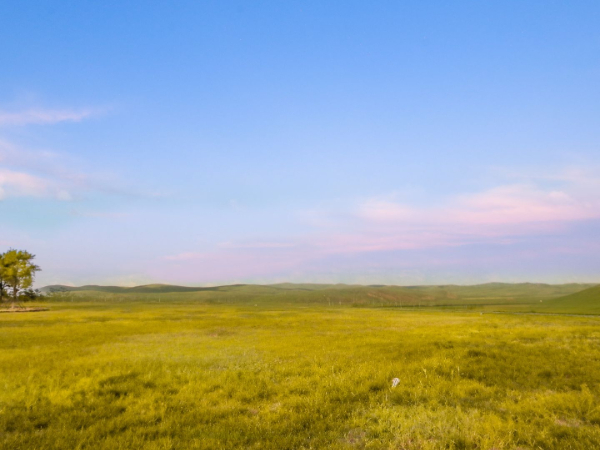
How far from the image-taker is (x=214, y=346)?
84.6ft

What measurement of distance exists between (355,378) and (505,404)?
5.71m

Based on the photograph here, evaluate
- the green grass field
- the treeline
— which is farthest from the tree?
the green grass field

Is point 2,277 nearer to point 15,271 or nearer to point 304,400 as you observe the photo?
point 15,271

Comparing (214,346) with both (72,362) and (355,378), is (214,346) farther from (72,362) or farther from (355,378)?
(355,378)

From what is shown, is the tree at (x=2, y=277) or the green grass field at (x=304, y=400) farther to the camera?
the tree at (x=2, y=277)

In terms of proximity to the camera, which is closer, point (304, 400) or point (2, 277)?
point (304, 400)

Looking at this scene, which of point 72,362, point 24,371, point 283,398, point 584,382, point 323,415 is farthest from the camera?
point 72,362

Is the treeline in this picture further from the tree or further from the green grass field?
the green grass field

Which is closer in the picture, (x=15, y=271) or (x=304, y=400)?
(x=304, y=400)

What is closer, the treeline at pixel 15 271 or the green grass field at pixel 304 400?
the green grass field at pixel 304 400

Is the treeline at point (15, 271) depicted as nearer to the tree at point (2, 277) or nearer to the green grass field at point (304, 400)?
the tree at point (2, 277)

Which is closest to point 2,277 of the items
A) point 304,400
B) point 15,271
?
point 15,271

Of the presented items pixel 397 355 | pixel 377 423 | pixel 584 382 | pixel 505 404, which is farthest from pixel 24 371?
pixel 584 382

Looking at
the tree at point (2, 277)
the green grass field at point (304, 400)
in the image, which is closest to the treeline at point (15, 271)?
the tree at point (2, 277)
